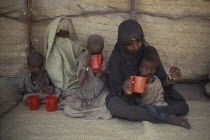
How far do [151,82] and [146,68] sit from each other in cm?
23

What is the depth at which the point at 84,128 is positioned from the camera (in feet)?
9.11

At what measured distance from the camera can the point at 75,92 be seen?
355 centimetres

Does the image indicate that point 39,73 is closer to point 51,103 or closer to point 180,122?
point 51,103

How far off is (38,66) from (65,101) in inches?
25.3

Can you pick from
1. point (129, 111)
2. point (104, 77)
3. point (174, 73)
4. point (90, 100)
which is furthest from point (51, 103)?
point (174, 73)

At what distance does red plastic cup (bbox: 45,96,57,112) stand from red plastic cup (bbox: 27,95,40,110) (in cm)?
15

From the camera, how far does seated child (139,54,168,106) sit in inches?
111

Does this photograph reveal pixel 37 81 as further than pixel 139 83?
Yes

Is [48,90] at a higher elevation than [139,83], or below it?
below

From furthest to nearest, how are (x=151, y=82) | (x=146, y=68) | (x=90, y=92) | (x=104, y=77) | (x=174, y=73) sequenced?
1. (x=90, y=92)
2. (x=104, y=77)
3. (x=151, y=82)
4. (x=146, y=68)
5. (x=174, y=73)

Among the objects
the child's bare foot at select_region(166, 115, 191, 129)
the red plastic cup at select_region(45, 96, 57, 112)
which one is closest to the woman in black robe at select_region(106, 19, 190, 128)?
the child's bare foot at select_region(166, 115, 191, 129)

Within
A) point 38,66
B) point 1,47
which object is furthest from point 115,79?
point 1,47

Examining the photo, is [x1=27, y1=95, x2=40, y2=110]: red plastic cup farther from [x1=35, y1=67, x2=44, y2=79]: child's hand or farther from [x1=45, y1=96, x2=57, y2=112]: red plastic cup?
[x1=35, y1=67, x2=44, y2=79]: child's hand

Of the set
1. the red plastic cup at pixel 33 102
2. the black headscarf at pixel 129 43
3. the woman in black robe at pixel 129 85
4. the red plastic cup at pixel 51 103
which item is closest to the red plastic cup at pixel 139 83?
the woman in black robe at pixel 129 85
